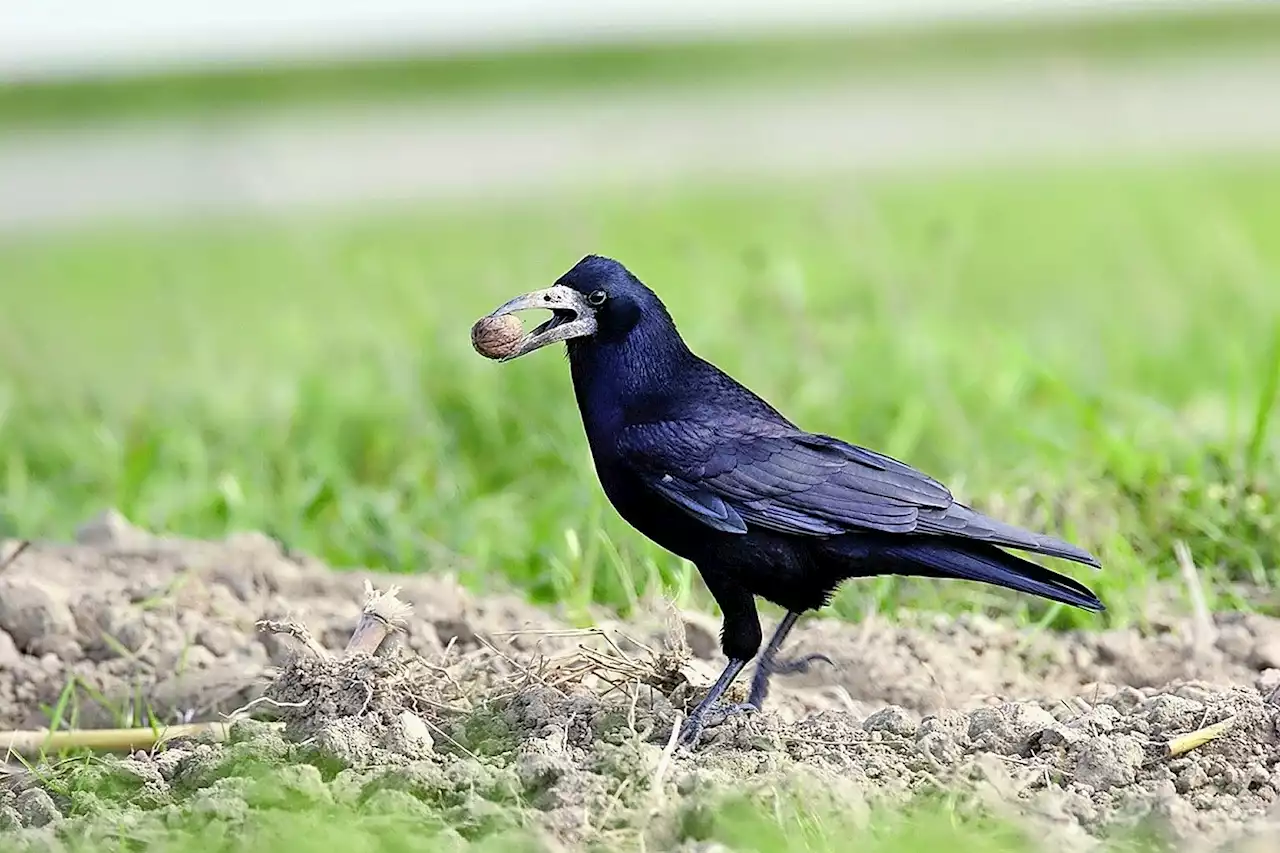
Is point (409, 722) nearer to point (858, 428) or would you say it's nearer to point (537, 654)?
point (537, 654)

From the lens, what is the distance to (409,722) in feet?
10.1

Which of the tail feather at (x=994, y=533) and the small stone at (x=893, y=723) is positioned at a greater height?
the tail feather at (x=994, y=533)

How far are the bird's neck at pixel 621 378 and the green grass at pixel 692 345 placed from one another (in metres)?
0.88

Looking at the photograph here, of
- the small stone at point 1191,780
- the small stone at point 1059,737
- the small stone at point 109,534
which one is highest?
the small stone at point 109,534

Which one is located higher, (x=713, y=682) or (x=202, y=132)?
(x=202, y=132)

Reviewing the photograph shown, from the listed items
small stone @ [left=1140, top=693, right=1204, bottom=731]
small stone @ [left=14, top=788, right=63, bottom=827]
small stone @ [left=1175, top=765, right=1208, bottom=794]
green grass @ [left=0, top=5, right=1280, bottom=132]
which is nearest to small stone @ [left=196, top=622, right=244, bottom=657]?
small stone @ [left=14, top=788, right=63, bottom=827]

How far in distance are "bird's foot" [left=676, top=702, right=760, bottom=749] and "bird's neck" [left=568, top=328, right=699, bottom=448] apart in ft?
1.86

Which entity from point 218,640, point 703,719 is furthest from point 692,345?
point 703,719

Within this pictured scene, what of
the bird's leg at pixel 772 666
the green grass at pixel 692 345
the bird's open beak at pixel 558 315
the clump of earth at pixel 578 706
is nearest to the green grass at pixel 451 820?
the clump of earth at pixel 578 706

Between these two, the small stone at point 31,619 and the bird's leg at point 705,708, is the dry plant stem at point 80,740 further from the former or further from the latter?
the bird's leg at point 705,708

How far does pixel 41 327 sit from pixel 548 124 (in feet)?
24.0

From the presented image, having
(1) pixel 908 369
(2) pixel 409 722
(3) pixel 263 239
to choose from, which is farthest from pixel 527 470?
(3) pixel 263 239

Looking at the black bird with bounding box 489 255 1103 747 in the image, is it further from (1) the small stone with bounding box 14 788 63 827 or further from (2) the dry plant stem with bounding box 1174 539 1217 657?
(1) the small stone with bounding box 14 788 63 827

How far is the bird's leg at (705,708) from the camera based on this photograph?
3209mm
